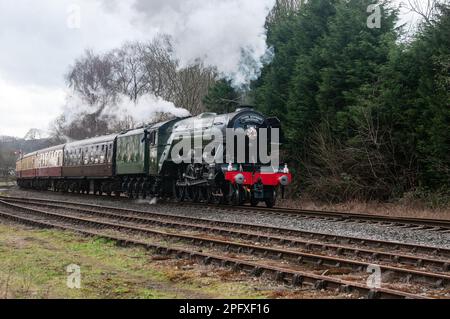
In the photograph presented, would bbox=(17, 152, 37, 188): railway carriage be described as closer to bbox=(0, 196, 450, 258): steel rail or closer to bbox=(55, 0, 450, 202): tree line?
bbox=(55, 0, 450, 202): tree line

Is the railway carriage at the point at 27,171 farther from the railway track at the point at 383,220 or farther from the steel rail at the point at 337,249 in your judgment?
the steel rail at the point at 337,249

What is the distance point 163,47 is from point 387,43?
16.2 meters

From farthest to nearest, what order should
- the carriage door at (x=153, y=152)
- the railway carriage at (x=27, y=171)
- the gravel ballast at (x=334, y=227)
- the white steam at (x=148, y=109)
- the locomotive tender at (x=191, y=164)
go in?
1. the railway carriage at (x=27, y=171)
2. the white steam at (x=148, y=109)
3. the carriage door at (x=153, y=152)
4. the locomotive tender at (x=191, y=164)
5. the gravel ballast at (x=334, y=227)

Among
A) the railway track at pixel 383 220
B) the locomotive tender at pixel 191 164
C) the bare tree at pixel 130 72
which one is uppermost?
the bare tree at pixel 130 72

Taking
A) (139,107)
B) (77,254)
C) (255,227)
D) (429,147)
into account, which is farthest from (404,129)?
(139,107)

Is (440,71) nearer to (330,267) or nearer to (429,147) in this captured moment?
(429,147)

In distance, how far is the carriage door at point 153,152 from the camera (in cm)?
2214

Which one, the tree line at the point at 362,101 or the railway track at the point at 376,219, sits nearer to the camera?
the railway track at the point at 376,219

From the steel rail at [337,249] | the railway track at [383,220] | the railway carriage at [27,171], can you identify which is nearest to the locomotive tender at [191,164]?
the railway track at [383,220]

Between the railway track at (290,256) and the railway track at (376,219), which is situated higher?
the railway track at (376,219)

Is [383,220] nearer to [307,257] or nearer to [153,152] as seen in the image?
[307,257]

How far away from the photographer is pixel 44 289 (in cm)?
666

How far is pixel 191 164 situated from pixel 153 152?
9.82 feet

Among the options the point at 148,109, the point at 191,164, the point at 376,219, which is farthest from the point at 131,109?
Result: the point at 376,219
